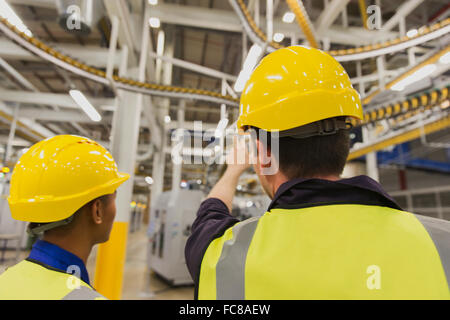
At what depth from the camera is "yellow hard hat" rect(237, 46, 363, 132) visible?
0.82 meters

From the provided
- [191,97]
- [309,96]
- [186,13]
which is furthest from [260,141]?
[186,13]

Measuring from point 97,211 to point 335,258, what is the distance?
1.10 m

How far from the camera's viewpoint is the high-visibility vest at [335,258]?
0.58 metres

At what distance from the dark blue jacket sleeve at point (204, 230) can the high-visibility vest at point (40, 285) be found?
37 cm

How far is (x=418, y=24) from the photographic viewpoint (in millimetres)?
6113

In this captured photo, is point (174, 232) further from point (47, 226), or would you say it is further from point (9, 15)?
point (47, 226)

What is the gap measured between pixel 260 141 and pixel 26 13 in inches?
273

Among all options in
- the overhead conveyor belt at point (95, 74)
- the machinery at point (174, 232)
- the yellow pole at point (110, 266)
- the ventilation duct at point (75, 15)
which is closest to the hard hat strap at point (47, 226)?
the ventilation duct at point (75, 15)

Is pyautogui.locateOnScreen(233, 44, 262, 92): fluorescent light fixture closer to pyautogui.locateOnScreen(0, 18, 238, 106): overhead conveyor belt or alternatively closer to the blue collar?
pyautogui.locateOnScreen(0, 18, 238, 106): overhead conveyor belt

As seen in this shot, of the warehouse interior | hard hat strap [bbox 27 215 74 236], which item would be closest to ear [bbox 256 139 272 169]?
the warehouse interior

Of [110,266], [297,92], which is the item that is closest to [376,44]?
[297,92]

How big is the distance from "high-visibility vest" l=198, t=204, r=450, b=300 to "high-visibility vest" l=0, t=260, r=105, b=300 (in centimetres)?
49

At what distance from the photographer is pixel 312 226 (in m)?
0.64
